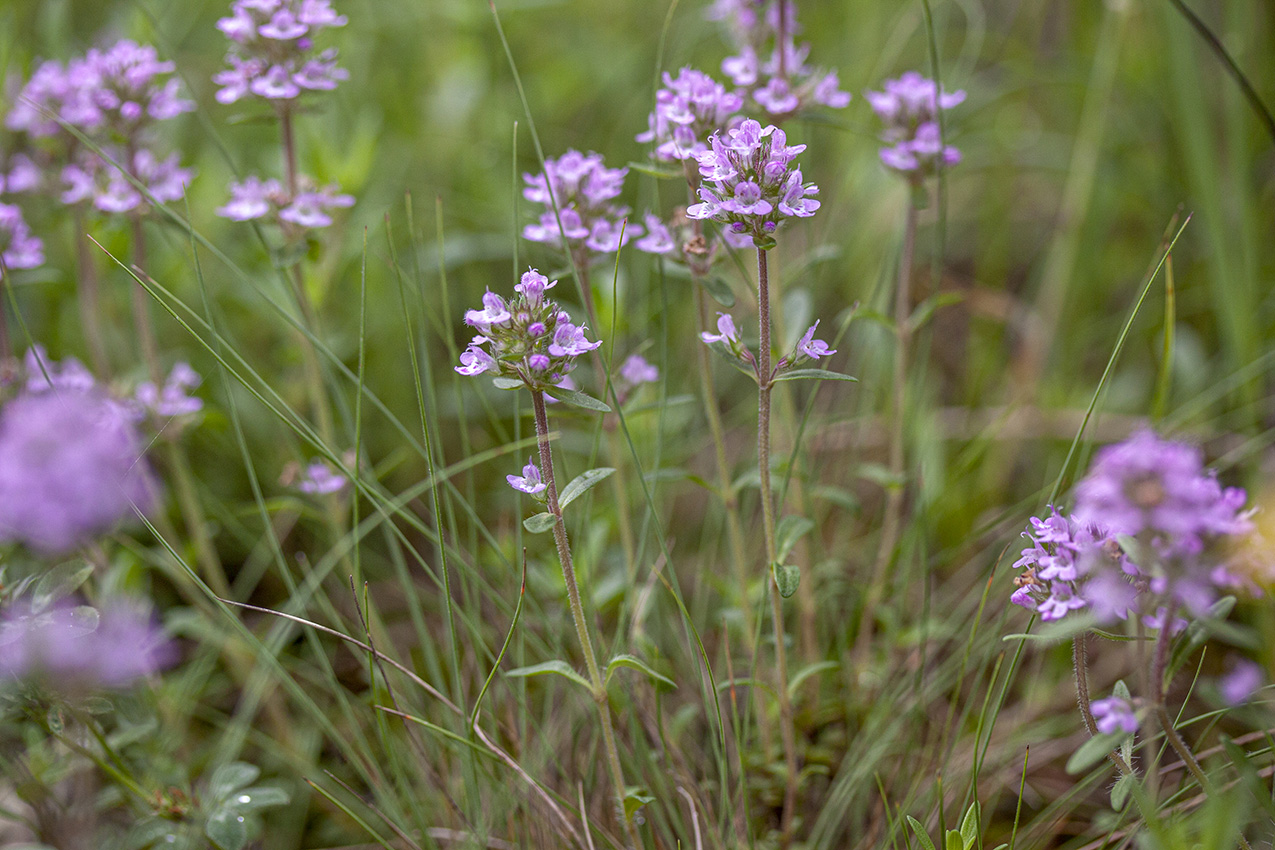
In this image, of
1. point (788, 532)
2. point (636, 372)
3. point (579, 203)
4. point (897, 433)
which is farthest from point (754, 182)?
point (897, 433)

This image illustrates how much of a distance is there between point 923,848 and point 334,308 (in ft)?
9.56

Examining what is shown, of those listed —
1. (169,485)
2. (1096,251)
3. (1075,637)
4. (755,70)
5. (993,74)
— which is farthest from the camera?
(993,74)

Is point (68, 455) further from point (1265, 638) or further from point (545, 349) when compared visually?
point (1265, 638)

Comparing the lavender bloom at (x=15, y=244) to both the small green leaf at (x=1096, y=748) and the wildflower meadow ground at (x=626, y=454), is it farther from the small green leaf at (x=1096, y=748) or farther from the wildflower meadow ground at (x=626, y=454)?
the small green leaf at (x=1096, y=748)

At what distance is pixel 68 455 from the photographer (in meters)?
1.46

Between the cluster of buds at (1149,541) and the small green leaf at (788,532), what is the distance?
0.61 meters

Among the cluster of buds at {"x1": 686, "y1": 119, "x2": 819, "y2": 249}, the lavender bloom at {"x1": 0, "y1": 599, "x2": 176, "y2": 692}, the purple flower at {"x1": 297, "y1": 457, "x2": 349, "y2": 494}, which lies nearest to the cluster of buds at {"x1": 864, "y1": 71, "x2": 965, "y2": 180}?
the cluster of buds at {"x1": 686, "y1": 119, "x2": 819, "y2": 249}

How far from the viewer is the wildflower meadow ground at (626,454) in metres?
1.81

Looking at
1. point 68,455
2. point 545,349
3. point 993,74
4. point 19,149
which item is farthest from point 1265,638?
point 19,149

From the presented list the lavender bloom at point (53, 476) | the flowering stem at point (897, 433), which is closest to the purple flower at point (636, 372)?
the flowering stem at point (897, 433)

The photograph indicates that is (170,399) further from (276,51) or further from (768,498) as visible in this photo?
(768,498)

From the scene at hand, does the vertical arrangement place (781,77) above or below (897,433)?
above

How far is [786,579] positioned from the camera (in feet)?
6.23

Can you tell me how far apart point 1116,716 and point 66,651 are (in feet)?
6.13
